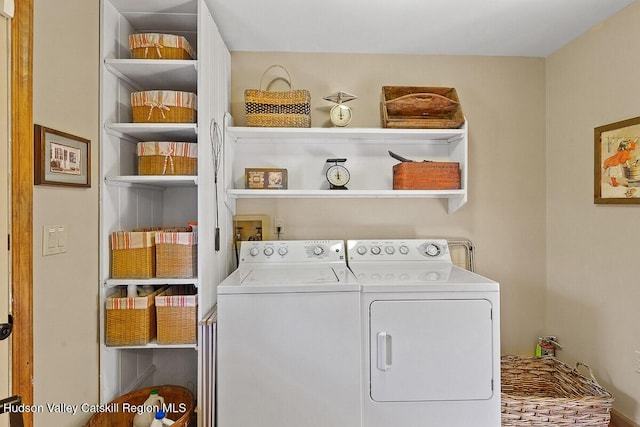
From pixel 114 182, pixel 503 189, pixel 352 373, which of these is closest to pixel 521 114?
pixel 503 189

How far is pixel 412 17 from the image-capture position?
6.60 ft

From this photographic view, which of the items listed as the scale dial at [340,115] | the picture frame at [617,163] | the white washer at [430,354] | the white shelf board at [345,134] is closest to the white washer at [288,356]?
the white washer at [430,354]

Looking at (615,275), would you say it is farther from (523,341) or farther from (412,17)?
(412,17)

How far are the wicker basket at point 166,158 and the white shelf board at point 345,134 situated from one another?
0.38 meters

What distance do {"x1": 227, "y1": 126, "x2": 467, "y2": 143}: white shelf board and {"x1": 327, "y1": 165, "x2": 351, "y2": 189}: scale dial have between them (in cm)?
22

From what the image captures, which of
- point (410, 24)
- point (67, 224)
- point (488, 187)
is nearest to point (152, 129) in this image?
point (67, 224)

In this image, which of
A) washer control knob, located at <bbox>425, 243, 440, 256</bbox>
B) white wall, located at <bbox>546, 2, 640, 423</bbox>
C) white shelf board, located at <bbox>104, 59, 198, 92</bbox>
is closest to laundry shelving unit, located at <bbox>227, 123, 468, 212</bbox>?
washer control knob, located at <bbox>425, 243, 440, 256</bbox>

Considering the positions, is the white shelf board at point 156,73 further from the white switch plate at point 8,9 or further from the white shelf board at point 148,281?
the white shelf board at point 148,281

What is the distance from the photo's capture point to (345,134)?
7.50 feet

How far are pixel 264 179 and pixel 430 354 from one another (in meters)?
1.34

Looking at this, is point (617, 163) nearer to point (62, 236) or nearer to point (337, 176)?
point (337, 176)

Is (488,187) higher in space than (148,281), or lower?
higher

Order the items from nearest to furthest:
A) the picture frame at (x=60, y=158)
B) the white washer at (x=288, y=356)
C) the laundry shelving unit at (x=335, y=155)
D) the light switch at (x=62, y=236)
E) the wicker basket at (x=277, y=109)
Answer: the picture frame at (x=60, y=158) → the light switch at (x=62, y=236) → the white washer at (x=288, y=356) → the wicker basket at (x=277, y=109) → the laundry shelving unit at (x=335, y=155)

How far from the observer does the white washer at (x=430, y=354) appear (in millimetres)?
1713
